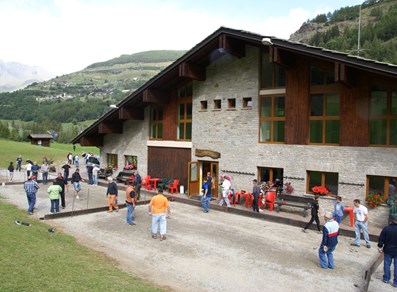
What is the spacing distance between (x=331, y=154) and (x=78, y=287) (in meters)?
12.1

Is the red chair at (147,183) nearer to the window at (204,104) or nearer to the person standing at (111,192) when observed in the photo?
the window at (204,104)

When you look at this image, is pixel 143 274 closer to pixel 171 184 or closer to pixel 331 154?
pixel 331 154

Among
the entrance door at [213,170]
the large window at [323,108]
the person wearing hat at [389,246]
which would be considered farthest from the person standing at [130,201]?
the person wearing hat at [389,246]

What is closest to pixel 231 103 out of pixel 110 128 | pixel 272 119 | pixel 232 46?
pixel 272 119

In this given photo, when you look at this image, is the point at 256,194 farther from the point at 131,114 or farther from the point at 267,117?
the point at 131,114

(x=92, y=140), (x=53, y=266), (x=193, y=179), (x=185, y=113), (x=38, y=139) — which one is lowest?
(x=53, y=266)

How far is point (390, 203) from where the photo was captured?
1393 cm

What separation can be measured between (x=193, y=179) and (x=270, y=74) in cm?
742

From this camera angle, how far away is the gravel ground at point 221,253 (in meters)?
9.07

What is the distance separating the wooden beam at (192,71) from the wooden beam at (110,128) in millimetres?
8053

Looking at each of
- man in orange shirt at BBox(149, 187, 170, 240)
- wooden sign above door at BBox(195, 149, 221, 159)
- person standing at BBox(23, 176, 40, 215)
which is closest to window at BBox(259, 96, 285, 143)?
wooden sign above door at BBox(195, 149, 221, 159)

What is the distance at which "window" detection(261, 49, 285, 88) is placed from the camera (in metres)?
17.5

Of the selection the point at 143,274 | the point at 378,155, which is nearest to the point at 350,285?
the point at 143,274

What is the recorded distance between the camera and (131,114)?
23.7 metres
